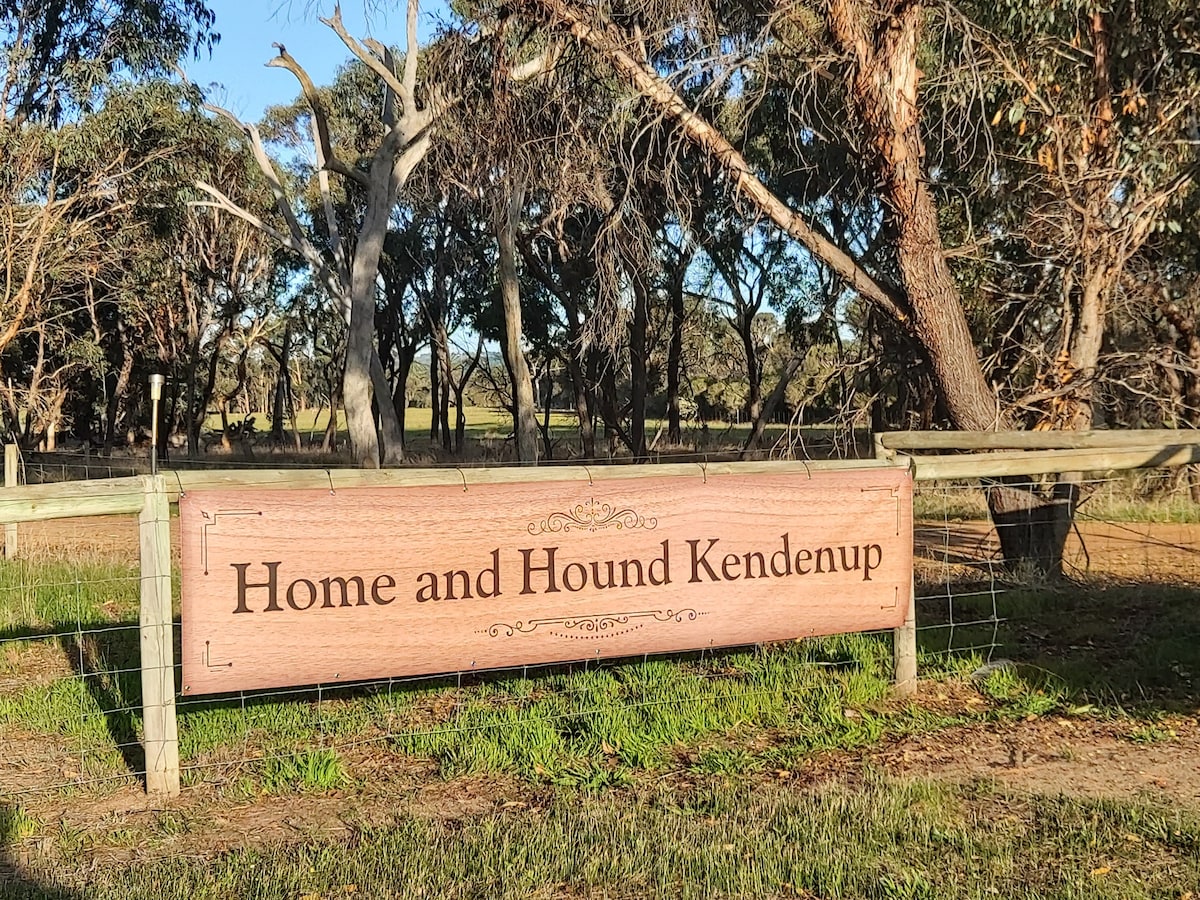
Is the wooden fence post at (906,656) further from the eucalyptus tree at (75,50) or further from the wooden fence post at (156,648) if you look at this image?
the eucalyptus tree at (75,50)

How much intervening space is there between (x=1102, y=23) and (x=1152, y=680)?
7.33 m

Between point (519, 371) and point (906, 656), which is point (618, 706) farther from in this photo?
point (519, 371)

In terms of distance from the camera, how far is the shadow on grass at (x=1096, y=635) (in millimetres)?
5945

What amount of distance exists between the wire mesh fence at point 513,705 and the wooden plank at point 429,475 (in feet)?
4.24

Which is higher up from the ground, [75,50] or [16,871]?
[75,50]

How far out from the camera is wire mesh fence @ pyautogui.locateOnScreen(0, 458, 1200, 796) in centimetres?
493

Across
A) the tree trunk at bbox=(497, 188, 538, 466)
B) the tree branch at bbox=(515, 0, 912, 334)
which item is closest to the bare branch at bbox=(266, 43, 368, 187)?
the tree trunk at bbox=(497, 188, 538, 466)

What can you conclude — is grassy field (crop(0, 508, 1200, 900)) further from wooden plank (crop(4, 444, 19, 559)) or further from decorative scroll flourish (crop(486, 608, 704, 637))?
wooden plank (crop(4, 444, 19, 559))

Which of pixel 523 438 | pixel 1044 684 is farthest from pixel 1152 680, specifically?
pixel 523 438

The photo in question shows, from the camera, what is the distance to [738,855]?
386 centimetres

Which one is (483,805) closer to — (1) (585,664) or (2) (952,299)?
(1) (585,664)

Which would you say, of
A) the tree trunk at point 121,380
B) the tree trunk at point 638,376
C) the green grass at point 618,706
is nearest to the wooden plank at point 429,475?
the green grass at point 618,706

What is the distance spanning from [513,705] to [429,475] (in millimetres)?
1537

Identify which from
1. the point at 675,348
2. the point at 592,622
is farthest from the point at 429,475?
the point at 675,348
